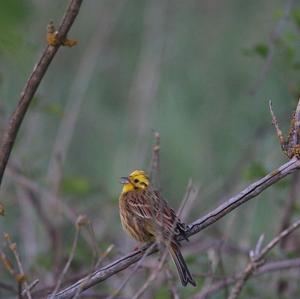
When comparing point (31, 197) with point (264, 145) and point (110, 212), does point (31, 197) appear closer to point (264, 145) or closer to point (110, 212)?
A: point (110, 212)

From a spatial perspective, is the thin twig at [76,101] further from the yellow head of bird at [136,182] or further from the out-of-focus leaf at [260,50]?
the out-of-focus leaf at [260,50]

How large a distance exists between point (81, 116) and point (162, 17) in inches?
62.5

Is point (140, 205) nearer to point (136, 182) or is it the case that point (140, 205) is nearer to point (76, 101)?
point (136, 182)

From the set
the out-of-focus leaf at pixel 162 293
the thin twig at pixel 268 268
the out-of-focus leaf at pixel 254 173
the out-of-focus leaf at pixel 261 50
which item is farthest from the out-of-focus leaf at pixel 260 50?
the out-of-focus leaf at pixel 162 293

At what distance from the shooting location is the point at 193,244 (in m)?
7.60

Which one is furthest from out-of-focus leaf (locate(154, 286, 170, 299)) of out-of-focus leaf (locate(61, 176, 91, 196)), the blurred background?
out-of-focus leaf (locate(61, 176, 91, 196))

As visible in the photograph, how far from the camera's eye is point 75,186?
7.36 m

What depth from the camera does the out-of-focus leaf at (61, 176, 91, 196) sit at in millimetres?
7344

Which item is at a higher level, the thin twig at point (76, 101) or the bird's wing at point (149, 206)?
the thin twig at point (76, 101)

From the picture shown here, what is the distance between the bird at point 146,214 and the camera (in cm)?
→ 473

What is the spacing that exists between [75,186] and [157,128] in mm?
2772

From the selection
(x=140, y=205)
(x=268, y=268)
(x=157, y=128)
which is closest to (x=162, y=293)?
(x=268, y=268)

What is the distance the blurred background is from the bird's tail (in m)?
0.22

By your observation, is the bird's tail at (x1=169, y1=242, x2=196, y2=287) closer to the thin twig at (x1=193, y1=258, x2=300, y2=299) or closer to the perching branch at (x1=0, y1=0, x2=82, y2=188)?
the thin twig at (x1=193, y1=258, x2=300, y2=299)
